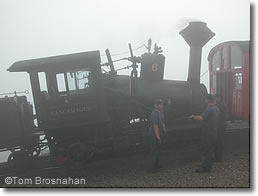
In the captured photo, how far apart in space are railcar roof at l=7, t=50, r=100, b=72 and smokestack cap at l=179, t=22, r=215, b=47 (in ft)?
7.87

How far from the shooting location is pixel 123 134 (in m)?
6.76

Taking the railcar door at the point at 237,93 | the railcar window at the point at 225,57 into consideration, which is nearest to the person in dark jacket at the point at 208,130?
the railcar door at the point at 237,93

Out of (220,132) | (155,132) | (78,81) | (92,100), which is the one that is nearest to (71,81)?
(78,81)

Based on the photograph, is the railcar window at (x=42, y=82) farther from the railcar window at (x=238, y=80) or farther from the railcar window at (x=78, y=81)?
the railcar window at (x=238, y=80)

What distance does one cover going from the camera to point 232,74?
25.0 ft

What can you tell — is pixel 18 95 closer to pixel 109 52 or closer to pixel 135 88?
pixel 109 52

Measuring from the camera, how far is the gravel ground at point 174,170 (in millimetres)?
5211

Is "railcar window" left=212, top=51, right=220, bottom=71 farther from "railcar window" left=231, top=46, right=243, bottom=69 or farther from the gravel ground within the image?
the gravel ground

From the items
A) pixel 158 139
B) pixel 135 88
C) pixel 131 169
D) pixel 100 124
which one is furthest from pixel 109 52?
pixel 131 169

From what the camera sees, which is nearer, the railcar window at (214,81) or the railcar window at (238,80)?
the railcar window at (238,80)

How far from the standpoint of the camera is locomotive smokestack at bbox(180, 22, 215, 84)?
6.58 metres

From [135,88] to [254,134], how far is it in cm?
305

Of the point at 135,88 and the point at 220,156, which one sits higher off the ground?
the point at 135,88

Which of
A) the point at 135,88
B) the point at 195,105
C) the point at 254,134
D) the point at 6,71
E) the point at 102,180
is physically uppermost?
the point at 6,71
